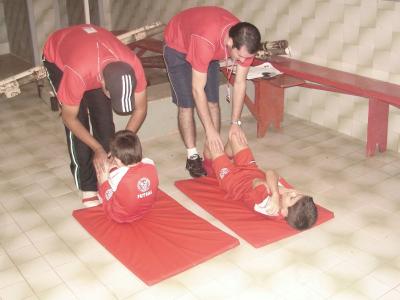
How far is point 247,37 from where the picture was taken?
2.91 metres

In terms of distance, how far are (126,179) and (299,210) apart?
3.24ft

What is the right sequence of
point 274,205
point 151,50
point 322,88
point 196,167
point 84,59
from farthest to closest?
point 151,50 < point 322,88 < point 196,167 < point 274,205 < point 84,59

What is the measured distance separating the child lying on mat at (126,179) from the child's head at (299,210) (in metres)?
0.78

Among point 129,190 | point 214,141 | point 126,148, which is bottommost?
point 129,190

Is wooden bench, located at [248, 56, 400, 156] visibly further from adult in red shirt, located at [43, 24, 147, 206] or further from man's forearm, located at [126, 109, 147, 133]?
adult in red shirt, located at [43, 24, 147, 206]

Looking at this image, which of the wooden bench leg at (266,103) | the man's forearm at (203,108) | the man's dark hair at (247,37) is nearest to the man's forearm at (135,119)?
the man's forearm at (203,108)

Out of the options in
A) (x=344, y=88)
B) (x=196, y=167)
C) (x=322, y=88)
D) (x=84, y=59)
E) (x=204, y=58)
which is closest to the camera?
(x=84, y=59)

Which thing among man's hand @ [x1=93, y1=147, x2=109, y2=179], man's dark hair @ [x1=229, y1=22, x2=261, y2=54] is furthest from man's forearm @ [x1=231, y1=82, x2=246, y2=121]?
man's hand @ [x1=93, y1=147, x2=109, y2=179]

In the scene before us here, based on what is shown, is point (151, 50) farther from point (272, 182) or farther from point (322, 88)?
point (272, 182)

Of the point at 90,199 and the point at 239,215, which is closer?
the point at 239,215

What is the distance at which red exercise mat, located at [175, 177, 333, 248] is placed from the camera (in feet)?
9.66

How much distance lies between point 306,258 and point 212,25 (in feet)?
4.99

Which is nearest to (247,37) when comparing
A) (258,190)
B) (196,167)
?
(258,190)

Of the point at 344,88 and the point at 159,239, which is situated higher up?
the point at 344,88
